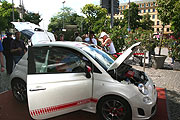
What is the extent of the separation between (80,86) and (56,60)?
774 millimetres

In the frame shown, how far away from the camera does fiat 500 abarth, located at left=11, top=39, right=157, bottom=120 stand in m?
3.00

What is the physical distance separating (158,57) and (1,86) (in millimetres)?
7534

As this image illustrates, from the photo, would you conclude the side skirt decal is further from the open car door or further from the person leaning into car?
the person leaning into car

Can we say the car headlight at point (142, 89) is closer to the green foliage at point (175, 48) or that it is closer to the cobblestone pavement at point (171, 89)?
the cobblestone pavement at point (171, 89)

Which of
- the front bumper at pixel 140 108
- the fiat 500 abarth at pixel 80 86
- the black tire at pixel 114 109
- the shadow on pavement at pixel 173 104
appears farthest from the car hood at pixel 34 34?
the shadow on pavement at pixel 173 104

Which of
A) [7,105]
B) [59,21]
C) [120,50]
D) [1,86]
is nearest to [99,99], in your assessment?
[7,105]

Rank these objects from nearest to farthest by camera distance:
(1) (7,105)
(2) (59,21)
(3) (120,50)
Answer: (1) (7,105) < (3) (120,50) < (2) (59,21)

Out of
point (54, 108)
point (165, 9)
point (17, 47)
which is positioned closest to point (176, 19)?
point (165, 9)

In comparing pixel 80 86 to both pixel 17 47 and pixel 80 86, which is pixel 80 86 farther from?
pixel 17 47

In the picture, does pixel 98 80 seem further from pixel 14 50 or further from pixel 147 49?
pixel 147 49

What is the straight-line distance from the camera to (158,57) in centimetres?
855

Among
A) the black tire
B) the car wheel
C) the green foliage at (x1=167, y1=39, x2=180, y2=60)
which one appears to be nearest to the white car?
the black tire

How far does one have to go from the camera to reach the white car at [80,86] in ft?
9.83

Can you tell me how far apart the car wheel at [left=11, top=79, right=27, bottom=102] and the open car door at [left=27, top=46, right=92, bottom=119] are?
47.9 inches
